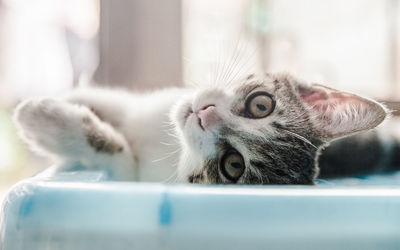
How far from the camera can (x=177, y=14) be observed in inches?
83.8

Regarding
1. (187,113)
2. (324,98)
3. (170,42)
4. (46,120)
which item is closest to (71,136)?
(46,120)

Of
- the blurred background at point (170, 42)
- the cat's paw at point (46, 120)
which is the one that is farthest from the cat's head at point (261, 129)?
the blurred background at point (170, 42)

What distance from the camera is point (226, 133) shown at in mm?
826

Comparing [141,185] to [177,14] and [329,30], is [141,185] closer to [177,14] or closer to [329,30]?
[177,14]

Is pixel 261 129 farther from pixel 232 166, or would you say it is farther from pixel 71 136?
pixel 71 136

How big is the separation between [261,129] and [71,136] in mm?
443

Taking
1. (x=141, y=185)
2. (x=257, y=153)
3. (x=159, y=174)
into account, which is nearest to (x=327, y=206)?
(x=141, y=185)

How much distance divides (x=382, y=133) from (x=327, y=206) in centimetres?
75

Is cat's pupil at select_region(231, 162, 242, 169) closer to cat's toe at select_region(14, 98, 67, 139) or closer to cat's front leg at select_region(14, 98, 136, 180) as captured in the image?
cat's front leg at select_region(14, 98, 136, 180)

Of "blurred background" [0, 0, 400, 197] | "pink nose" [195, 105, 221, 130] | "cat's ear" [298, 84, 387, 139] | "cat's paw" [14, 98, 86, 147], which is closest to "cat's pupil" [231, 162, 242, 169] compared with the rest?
"pink nose" [195, 105, 221, 130]

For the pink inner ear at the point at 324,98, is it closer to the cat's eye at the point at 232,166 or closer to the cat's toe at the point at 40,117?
the cat's eye at the point at 232,166

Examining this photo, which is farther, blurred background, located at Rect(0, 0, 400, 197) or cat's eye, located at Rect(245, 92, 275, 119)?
blurred background, located at Rect(0, 0, 400, 197)

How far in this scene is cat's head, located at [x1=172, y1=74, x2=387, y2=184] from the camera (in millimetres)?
824

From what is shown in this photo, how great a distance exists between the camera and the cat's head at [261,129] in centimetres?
82
